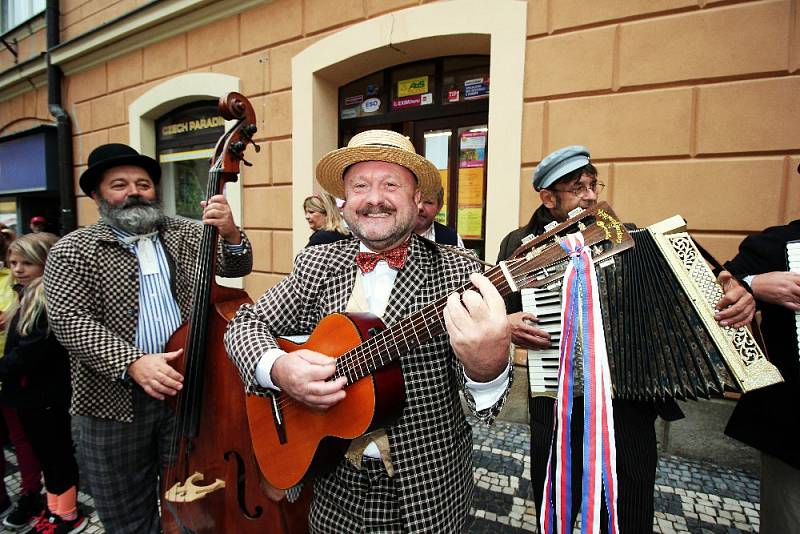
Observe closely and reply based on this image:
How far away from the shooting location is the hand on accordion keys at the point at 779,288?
1422 mm

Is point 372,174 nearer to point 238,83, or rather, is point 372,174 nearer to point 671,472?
point 671,472

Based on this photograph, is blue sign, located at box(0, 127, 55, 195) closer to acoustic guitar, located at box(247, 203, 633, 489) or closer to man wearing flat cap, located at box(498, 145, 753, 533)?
acoustic guitar, located at box(247, 203, 633, 489)

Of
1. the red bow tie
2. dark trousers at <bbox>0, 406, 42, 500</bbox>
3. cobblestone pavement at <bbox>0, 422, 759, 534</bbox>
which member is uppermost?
the red bow tie

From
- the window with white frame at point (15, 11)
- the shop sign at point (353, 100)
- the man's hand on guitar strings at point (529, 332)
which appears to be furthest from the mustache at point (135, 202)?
the window with white frame at point (15, 11)

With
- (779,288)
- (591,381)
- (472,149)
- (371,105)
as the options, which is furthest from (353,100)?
(591,381)

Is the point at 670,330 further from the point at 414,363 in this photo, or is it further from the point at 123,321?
the point at 123,321

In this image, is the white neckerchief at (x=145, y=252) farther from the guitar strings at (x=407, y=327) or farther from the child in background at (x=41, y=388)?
the guitar strings at (x=407, y=327)

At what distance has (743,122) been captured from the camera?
8.95 ft

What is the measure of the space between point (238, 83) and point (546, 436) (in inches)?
188

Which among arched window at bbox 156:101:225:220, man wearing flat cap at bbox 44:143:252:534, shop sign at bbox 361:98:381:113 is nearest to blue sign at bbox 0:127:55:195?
arched window at bbox 156:101:225:220

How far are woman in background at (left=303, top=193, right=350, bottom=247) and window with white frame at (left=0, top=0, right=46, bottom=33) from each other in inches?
293

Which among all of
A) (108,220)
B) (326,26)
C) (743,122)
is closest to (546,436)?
(108,220)

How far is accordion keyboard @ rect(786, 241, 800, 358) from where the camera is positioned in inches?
57.0

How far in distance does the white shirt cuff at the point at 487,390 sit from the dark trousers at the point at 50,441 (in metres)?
2.50
